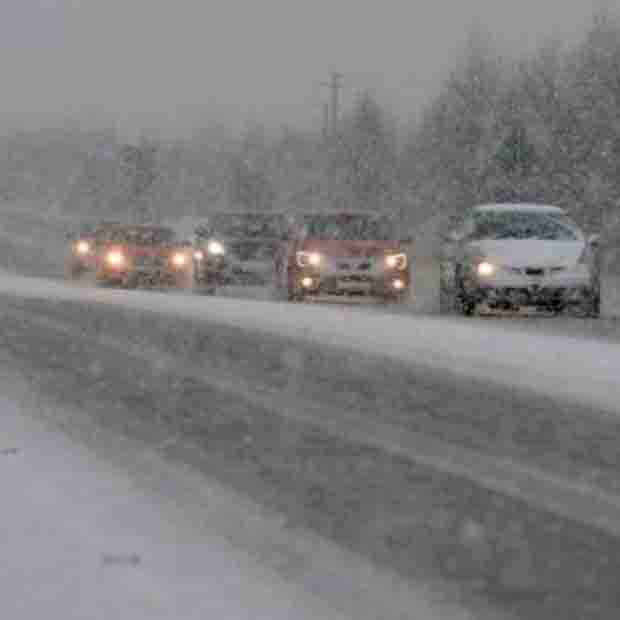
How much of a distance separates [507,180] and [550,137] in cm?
1065

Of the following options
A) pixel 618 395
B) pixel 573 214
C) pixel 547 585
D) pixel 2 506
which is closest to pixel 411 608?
pixel 547 585

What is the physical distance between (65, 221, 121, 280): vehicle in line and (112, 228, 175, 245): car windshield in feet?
4.16

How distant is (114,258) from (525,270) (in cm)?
1539

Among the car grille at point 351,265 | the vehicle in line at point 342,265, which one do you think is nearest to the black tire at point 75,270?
the vehicle in line at point 342,265

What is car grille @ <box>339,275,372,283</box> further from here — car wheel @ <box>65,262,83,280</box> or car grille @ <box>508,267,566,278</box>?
car wheel @ <box>65,262,83,280</box>

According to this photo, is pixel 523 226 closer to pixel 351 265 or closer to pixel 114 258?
pixel 351 265

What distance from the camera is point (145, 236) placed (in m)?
35.8

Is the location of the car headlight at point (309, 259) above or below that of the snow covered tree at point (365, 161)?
below

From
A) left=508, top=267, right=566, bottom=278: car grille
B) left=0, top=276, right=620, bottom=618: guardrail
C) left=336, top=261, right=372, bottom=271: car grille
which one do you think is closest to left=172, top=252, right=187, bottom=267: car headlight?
left=336, top=261, right=372, bottom=271: car grille

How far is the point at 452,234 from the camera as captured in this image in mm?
23203

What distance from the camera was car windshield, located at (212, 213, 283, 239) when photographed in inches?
1176

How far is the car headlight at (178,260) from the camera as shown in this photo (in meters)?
35.1

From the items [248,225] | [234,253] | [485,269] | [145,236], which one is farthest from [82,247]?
[485,269]

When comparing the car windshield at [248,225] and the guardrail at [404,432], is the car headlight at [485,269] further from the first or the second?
the car windshield at [248,225]
